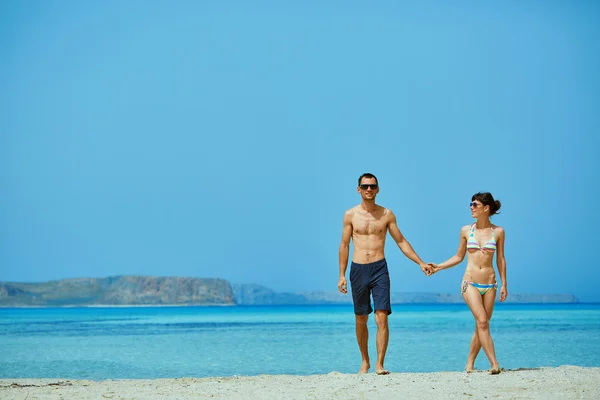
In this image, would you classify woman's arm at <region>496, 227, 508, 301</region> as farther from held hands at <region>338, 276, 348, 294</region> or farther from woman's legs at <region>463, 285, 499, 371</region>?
held hands at <region>338, 276, 348, 294</region>

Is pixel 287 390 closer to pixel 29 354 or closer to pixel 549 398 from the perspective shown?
pixel 549 398

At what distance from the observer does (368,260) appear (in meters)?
11.2

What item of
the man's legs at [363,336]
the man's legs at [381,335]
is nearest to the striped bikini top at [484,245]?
the man's legs at [381,335]

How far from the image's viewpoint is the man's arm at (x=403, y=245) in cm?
1141

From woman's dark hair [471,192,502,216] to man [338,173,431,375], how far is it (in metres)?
1.18

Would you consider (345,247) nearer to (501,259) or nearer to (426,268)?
(426,268)

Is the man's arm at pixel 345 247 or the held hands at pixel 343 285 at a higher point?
the man's arm at pixel 345 247

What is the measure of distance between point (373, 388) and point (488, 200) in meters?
2.99

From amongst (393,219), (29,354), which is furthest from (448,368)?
(29,354)

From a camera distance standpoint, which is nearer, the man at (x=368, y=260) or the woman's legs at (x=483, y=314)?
the woman's legs at (x=483, y=314)

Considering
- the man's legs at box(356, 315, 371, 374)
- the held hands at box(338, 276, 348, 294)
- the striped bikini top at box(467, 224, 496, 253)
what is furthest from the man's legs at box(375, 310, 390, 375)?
the striped bikini top at box(467, 224, 496, 253)

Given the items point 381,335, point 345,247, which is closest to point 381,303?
point 381,335

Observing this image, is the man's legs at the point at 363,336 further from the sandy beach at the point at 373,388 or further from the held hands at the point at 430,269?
the held hands at the point at 430,269

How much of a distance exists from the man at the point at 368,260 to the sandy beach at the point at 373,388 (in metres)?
0.64
